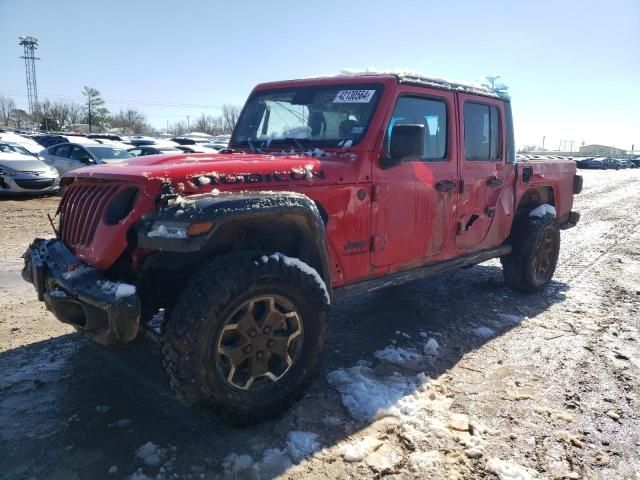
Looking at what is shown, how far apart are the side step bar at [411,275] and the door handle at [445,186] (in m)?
0.64

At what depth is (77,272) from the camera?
8.71 feet

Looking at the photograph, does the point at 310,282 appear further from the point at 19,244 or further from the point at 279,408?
the point at 19,244

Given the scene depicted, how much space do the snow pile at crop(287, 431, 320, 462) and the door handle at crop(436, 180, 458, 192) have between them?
212 cm

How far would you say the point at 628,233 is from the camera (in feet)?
29.9

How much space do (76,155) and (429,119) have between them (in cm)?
1265

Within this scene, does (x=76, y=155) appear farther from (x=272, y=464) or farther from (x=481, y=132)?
(x=272, y=464)

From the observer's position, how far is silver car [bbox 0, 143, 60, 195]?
11.4 metres

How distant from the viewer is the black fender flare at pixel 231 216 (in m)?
2.38

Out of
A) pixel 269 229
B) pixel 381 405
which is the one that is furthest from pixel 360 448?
pixel 269 229

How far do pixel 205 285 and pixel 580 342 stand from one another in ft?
10.4

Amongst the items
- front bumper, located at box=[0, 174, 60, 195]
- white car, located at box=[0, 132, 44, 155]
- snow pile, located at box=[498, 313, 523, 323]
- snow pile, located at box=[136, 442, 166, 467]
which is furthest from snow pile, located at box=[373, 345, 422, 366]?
white car, located at box=[0, 132, 44, 155]

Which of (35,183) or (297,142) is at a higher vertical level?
(297,142)

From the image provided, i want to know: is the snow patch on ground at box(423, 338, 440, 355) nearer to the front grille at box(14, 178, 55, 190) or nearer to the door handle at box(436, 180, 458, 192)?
the door handle at box(436, 180, 458, 192)

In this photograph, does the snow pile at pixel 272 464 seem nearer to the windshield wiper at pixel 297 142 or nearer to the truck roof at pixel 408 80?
the windshield wiper at pixel 297 142
